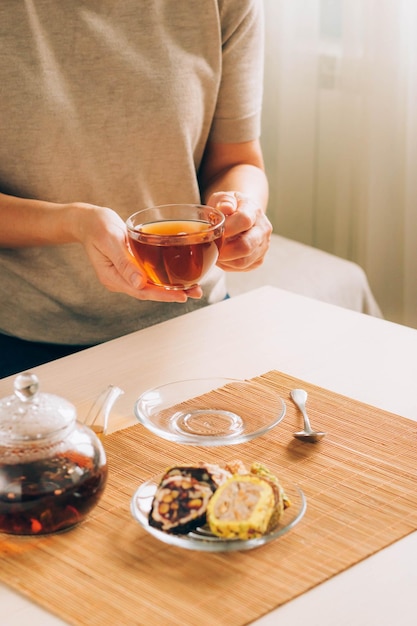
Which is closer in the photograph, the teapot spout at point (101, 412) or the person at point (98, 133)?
the teapot spout at point (101, 412)

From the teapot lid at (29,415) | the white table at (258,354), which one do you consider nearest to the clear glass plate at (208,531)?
the teapot lid at (29,415)

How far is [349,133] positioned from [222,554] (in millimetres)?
2088

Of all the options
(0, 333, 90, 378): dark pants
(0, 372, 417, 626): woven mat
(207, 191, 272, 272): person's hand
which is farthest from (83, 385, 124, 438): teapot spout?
(0, 333, 90, 378): dark pants

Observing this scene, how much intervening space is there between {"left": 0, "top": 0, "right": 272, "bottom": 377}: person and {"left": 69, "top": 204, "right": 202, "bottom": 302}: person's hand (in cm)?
5

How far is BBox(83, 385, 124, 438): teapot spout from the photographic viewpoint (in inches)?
39.6

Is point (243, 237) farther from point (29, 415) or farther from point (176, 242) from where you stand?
point (29, 415)

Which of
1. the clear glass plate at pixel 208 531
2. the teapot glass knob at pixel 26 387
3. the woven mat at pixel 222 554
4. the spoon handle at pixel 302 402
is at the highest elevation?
the teapot glass knob at pixel 26 387

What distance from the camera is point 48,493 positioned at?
80cm

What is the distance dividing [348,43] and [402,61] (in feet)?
0.66

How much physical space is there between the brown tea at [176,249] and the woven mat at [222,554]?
8.1 inches

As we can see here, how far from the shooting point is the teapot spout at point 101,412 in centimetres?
101

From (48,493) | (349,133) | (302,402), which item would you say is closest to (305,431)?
(302,402)

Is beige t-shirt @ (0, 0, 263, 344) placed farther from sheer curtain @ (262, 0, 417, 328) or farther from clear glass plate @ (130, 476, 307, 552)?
sheer curtain @ (262, 0, 417, 328)

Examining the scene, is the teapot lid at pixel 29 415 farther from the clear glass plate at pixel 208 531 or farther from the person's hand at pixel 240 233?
the person's hand at pixel 240 233
